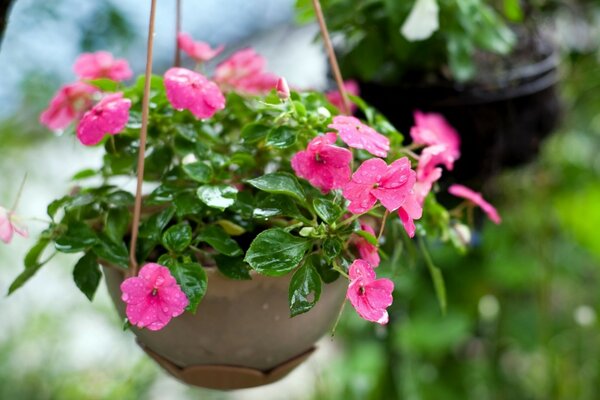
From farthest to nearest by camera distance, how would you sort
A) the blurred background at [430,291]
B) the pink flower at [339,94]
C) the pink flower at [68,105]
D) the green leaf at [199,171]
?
1. the blurred background at [430,291]
2. the pink flower at [339,94]
3. the pink flower at [68,105]
4. the green leaf at [199,171]

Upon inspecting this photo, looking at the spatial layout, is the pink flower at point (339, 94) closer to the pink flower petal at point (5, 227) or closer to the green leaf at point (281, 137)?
the green leaf at point (281, 137)

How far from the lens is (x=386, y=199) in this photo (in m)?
0.55

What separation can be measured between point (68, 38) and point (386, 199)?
88 centimetres

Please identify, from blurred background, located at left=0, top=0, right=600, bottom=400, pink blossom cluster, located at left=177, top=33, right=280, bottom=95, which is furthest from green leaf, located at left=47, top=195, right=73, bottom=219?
blurred background, located at left=0, top=0, right=600, bottom=400

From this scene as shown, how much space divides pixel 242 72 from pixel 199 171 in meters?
0.23

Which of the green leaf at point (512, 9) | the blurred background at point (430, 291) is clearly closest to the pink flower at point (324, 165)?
the green leaf at point (512, 9)

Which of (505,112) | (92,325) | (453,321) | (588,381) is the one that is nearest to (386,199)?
(505,112)

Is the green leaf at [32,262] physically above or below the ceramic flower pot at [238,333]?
above

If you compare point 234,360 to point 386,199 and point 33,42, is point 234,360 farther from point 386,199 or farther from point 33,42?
point 33,42

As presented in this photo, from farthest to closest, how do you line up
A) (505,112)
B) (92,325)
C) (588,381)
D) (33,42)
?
(92,325), (588,381), (33,42), (505,112)

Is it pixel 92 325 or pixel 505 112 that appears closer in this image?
pixel 505 112

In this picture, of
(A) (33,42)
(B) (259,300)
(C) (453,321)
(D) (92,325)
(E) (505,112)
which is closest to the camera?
(B) (259,300)

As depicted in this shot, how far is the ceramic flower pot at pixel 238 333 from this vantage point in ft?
2.15

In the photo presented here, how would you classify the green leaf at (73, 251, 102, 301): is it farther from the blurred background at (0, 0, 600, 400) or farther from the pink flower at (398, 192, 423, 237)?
the blurred background at (0, 0, 600, 400)
